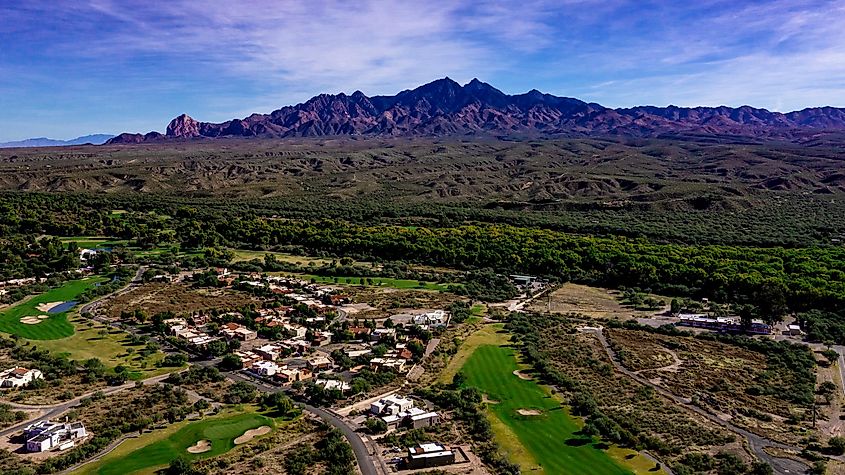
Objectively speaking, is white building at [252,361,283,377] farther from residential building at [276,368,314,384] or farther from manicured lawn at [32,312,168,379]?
manicured lawn at [32,312,168,379]

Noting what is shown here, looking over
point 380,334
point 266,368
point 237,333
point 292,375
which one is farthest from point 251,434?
point 237,333

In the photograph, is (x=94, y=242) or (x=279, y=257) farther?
(x=94, y=242)

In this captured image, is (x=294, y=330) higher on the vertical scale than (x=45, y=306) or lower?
lower

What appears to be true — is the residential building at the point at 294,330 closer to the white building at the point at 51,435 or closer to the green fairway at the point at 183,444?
the green fairway at the point at 183,444

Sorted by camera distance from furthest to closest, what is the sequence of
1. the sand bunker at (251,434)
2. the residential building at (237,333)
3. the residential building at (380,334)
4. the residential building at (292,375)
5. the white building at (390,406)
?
1. the residential building at (237,333)
2. the residential building at (380,334)
3. the residential building at (292,375)
4. the white building at (390,406)
5. the sand bunker at (251,434)

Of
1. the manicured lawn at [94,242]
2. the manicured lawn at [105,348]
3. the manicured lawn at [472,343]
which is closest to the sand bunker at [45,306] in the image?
the manicured lawn at [105,348]

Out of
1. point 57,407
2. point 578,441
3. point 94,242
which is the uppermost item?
point 94,242

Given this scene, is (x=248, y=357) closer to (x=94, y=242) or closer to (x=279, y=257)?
(x=279, y=257)
